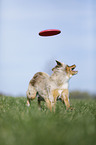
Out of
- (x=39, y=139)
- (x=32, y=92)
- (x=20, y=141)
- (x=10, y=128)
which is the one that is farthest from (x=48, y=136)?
(x=32, y=92)

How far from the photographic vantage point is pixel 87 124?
10.2 feet

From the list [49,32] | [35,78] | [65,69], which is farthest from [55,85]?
[49,32]

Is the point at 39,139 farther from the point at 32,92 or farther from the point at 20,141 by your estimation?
the point at 32,92

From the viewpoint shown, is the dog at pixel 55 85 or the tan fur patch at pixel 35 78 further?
the tan fur patch at pixel 35 78

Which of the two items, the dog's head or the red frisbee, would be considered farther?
the red frisbee

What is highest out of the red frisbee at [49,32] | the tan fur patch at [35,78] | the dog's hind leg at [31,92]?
the red frisbee at [49,32]

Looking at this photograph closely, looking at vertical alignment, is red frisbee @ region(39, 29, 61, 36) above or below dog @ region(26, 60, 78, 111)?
above

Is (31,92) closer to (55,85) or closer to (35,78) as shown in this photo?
(35,78)

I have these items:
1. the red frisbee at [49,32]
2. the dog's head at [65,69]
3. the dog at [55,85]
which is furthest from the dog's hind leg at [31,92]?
the red frisbee at [49,32]

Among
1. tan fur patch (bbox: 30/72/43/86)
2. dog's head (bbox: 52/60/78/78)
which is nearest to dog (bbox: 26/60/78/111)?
dog's head (bbox: 52/60/78/78)

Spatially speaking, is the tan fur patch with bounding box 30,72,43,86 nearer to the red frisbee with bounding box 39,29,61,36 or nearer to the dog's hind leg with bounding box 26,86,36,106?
the dog's hind leg with bounding box 26,86,36,106

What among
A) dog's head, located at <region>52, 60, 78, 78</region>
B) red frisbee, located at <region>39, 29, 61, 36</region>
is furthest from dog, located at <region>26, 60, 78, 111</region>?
red frisbee, located at <region>39, 29, 61, 36</region>

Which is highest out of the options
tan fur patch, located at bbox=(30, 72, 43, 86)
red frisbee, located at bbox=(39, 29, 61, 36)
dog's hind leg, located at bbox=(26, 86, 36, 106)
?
red frisbee, located at bbox=(39, 29, 61, 36)

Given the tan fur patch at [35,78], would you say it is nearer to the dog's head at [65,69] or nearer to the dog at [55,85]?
the dog at [55,85]
